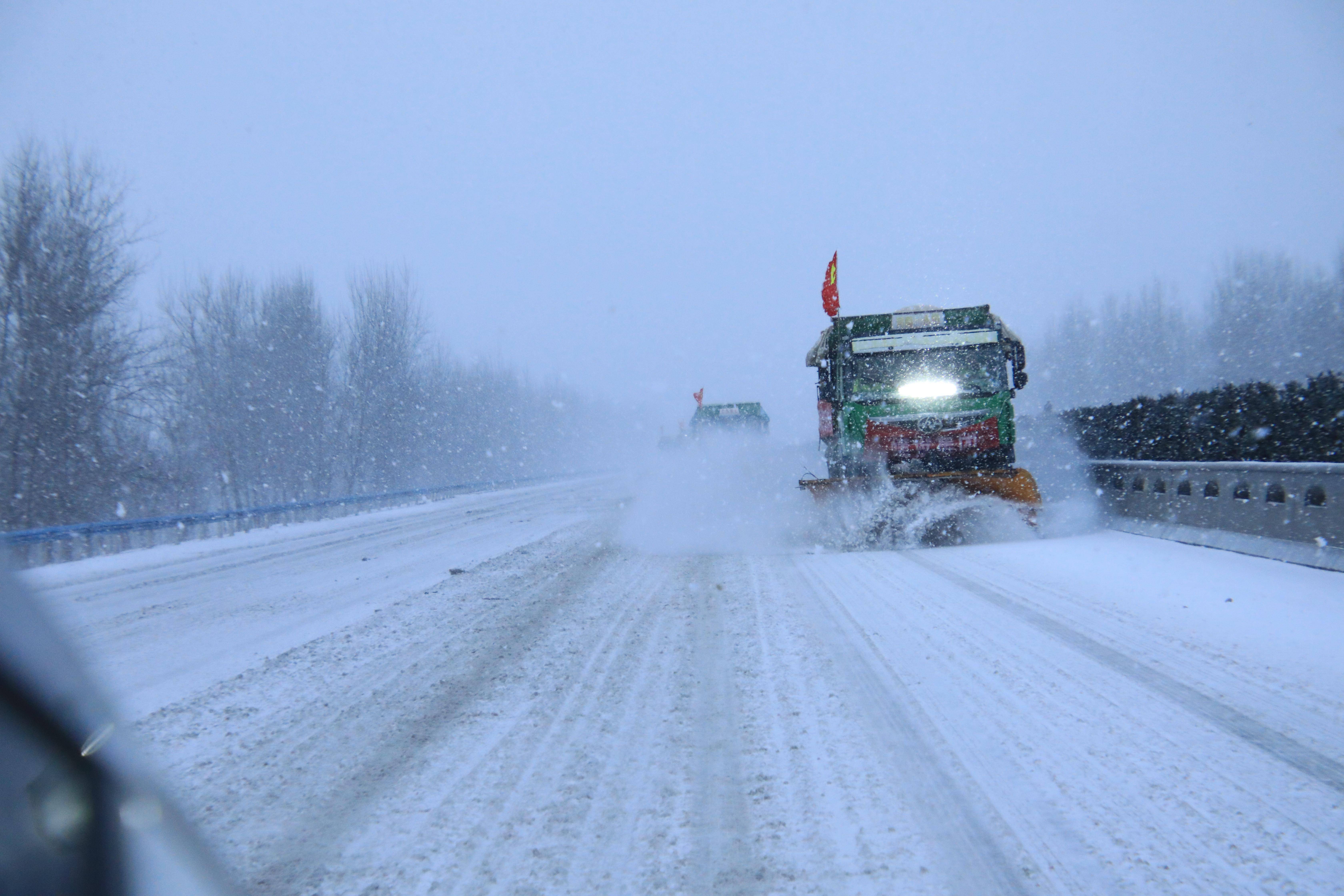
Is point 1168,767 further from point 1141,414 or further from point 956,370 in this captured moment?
point 1141,414

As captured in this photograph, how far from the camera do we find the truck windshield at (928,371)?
429 inches

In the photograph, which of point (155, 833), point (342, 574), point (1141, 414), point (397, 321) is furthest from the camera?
point (397, 321)

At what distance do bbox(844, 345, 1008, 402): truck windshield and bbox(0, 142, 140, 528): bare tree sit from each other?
19245 millimetres

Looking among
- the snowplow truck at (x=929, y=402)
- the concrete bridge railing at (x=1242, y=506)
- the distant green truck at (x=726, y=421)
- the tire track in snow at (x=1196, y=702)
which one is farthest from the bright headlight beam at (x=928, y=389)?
the distant green truck at (x=726, y=421)

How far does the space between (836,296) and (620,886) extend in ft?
40.6

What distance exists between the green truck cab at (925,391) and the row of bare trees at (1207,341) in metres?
35.0

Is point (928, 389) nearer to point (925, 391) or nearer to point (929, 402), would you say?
point (925, 391)

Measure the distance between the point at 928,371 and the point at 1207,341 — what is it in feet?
186

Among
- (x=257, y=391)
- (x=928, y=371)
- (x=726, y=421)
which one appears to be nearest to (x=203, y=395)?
(x=257, y=391)

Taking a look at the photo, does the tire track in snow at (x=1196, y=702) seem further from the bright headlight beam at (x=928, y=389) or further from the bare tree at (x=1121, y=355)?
the bare tree at (x=1121, y=355)

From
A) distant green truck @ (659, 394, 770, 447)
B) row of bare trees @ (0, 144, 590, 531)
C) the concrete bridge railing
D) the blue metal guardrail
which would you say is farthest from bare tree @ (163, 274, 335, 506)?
the concrete bridge railing

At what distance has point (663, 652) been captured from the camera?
524 cm

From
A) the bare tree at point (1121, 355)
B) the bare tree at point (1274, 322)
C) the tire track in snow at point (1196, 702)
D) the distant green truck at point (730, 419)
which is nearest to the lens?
the tire track in snow at point (1196, 702)

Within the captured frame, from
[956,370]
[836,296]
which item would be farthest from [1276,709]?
[836,296]
